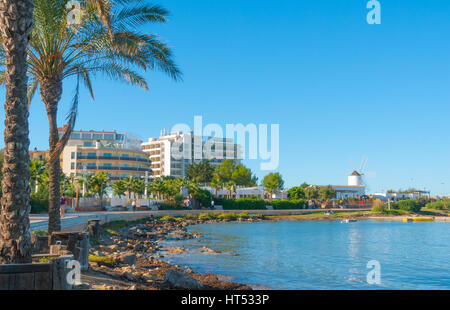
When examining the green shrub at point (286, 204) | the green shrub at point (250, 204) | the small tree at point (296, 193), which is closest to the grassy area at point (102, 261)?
the green shrub at point (250, 204)

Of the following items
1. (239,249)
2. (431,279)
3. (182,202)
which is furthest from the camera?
(182,202)

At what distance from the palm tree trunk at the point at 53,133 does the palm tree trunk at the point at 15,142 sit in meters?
6.73

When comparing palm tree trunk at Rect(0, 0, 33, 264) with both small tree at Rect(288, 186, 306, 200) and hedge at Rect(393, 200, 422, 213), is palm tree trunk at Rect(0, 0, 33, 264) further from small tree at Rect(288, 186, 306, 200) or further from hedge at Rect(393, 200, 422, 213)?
hedge at Rect(393, 200, 422, 213)

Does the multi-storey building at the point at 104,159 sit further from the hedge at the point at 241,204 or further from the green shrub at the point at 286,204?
the green shrub at the point at 286,204

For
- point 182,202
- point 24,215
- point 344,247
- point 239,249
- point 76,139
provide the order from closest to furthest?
point 24,215, point 239,249, point 344,247, point 182,202, point 76,139

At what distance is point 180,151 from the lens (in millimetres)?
158000

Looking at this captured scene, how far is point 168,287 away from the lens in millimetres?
13812

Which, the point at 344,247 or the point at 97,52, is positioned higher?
the point at 97,52

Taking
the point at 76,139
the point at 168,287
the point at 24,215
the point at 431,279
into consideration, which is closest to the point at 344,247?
the point at 431,279

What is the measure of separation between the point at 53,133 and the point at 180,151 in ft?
467

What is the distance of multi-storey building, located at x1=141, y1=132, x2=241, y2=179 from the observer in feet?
502

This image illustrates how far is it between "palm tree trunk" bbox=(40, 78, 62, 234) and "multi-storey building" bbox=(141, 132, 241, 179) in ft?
439
